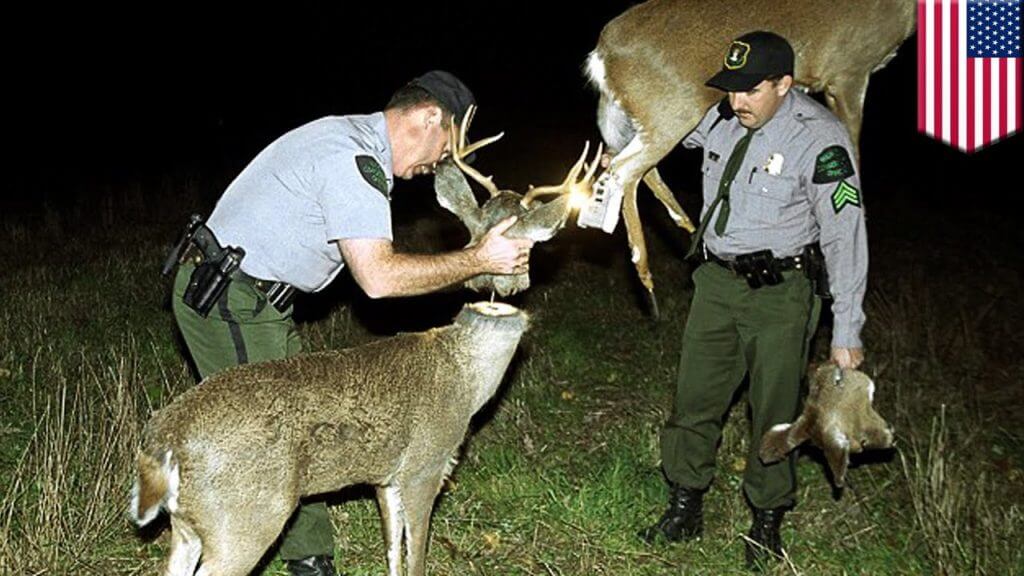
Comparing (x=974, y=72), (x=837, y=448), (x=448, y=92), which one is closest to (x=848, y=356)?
(x=837, y=448)

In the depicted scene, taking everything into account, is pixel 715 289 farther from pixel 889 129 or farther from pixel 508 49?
pixel 508 49

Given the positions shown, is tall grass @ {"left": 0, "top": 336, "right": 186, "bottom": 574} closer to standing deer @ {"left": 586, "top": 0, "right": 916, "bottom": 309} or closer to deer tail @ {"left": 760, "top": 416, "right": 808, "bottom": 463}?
standing deer @ {"left": 586, "top": 0, "right": 916, "bottom": 309}

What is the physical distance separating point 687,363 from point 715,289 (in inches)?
16.3

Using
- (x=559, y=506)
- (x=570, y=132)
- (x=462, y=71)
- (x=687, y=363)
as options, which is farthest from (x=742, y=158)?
(x=462, y=71)

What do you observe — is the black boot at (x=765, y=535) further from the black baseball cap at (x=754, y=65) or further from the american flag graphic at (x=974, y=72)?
the american flag graphic at (x=974, y=72)

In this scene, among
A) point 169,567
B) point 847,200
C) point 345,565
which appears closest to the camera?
point 169,567

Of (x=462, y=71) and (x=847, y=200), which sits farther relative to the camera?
(x=462, y=71)

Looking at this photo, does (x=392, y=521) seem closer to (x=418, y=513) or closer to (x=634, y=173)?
(x=418, y=513)

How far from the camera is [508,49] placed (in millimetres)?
32031

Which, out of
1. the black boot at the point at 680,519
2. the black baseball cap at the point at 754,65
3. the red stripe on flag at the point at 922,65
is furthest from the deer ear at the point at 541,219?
the red stripe on flag at the point at 922,65

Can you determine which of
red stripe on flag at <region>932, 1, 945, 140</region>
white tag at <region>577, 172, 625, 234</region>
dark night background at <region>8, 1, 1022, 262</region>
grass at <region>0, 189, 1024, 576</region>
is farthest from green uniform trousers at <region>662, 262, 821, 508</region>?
dark night background at <region>8, 1, 1022, 262</region>

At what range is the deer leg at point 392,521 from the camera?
502cm

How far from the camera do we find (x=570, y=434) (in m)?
7.48

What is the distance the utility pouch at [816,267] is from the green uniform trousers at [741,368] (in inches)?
1.8
